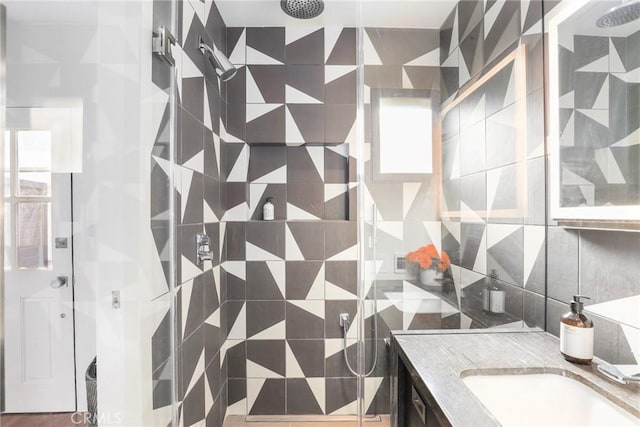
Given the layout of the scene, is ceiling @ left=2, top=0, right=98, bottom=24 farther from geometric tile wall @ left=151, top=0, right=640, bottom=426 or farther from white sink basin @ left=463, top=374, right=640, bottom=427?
white sink basin @ left=463, top=374, right=640, bottom=427

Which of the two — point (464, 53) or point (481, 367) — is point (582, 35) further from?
point (481, 367)

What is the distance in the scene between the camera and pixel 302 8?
1744 mm

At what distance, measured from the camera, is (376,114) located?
1.25 metres

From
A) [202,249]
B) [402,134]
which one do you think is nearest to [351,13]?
[402,134]

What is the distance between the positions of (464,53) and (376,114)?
17.3 inches

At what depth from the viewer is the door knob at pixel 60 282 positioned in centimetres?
63

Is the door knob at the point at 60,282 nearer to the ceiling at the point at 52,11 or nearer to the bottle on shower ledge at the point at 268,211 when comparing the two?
the ceiling at the point at 52,11

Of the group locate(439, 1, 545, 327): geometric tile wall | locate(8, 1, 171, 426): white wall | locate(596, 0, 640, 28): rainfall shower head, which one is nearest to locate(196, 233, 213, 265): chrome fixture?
locate(8, 1, 171, 426): white wall

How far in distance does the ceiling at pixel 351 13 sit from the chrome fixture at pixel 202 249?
1.21 metres

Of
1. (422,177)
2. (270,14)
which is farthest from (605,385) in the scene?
(270,14)

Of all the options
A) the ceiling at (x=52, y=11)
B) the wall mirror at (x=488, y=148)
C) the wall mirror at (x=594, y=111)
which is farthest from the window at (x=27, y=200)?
the wall mirror at (x=594, y=111)

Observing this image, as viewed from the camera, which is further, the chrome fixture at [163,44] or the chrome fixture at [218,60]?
the chrome fixture at [218,60]

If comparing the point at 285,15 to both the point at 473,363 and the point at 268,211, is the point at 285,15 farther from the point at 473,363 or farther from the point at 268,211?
the point at 473,363

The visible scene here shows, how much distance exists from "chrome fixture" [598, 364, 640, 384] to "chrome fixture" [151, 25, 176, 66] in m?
1.65
